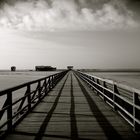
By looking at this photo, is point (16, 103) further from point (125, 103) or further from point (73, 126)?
point (73, 126)

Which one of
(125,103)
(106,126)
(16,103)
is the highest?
(125,103)

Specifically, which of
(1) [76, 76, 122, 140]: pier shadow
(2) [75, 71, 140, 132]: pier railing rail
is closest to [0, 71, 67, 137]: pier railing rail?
(1) [76, 76, 122, 140]: pier shadow

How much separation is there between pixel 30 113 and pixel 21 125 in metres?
1.72

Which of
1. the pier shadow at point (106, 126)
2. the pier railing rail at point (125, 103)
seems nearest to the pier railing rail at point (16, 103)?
the pier shadow at point (106, 126)

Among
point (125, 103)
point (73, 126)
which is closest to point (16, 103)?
point (125, 103)

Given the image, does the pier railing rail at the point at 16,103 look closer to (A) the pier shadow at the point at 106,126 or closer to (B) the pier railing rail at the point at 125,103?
(A) the pier shadow at the point at 106,126

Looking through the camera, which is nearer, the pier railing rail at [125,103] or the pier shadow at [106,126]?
the pier shadow at [106,126]

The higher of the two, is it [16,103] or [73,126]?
[73,126]

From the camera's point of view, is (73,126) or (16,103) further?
(16,103)

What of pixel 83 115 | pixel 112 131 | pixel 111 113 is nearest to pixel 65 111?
pixel 83 115

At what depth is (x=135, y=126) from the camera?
5.54 meters

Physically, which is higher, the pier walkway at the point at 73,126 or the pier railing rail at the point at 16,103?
the pier railing rail at the point at 16,103

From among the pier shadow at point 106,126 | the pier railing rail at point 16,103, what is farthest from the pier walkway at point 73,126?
the pier railing rail at point 16,103

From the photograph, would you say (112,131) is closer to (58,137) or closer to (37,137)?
(58,137)
